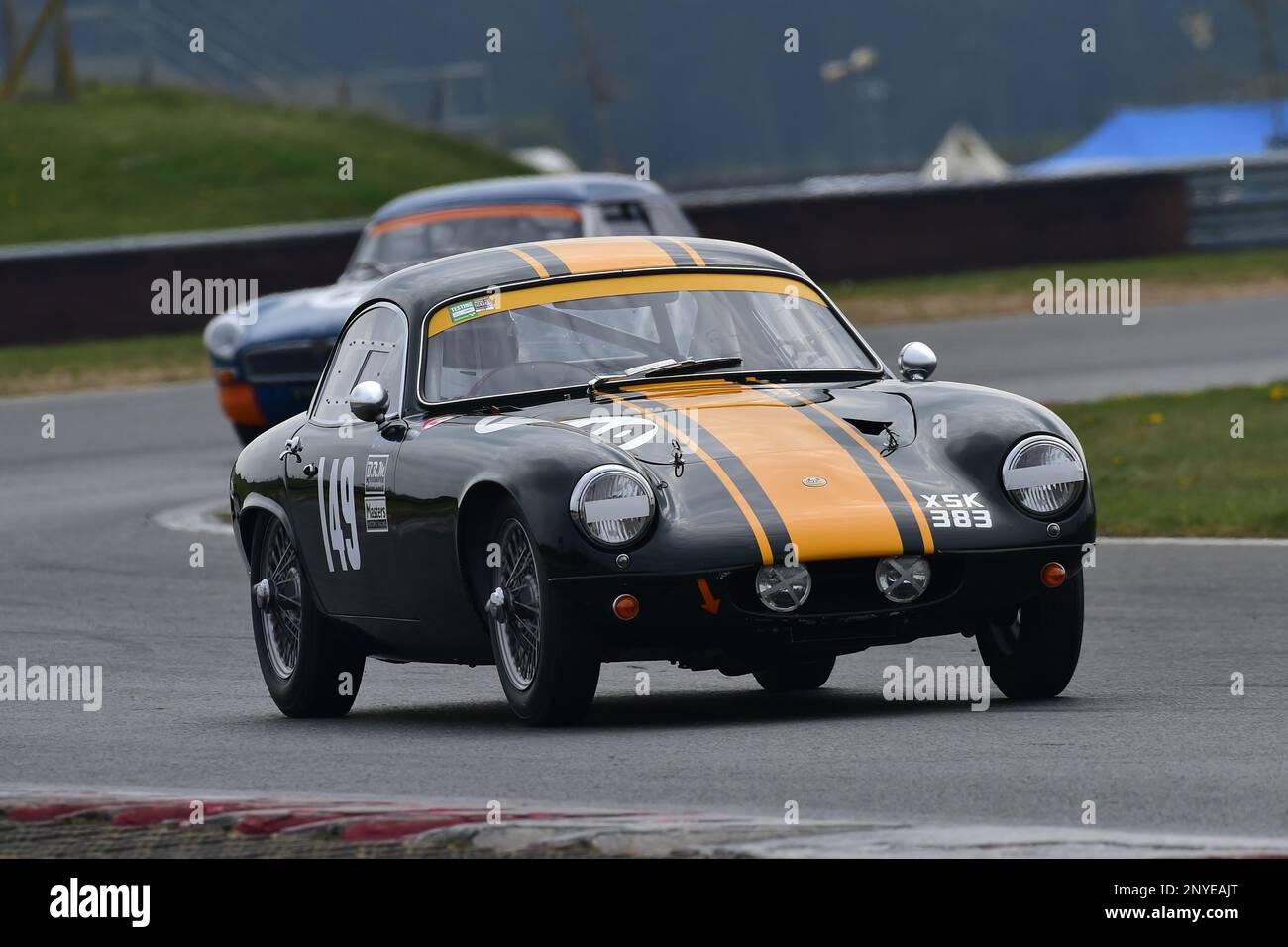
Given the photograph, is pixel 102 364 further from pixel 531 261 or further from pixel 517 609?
pixel 517 609

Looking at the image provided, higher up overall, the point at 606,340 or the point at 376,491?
the point at 606,340

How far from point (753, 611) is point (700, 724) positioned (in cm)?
63

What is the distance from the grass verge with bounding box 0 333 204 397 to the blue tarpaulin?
3415cm

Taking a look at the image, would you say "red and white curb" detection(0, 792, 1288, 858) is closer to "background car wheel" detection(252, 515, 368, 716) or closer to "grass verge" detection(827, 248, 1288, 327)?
"background car wheel" detection(252, 515, 368, 716)

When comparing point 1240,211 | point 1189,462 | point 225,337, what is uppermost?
point 1240,211

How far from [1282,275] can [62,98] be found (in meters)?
23.0

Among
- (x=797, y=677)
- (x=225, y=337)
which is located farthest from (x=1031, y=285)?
(x=797, y=677)

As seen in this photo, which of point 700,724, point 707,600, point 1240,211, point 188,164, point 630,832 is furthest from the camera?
point 188,164

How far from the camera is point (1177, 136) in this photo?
5844 centimetres

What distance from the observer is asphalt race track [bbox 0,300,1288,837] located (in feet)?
19.6

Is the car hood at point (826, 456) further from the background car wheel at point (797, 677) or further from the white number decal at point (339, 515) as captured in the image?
the background car wheel at point (797, 677)

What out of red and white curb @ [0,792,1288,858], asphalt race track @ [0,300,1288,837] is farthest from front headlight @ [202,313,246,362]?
Answer: red and white curb @ [0,792,1288,858]

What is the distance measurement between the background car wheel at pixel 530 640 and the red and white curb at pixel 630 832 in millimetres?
1160

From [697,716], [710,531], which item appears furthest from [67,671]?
[710,531]
